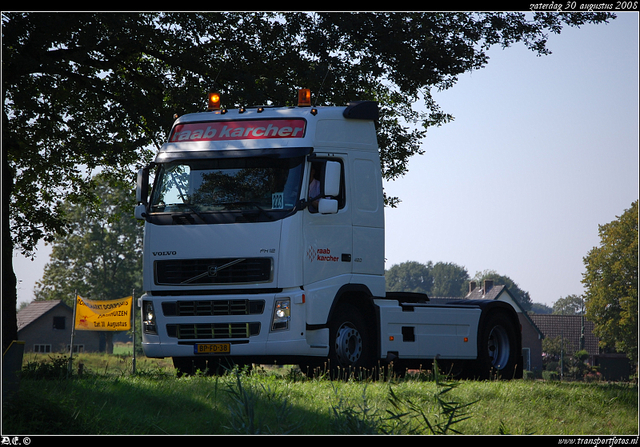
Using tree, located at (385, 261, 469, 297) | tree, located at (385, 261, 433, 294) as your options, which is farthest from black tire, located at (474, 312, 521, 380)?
tree, located at (385, 261, 433, 294)

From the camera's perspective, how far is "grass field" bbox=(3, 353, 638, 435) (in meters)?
6.67

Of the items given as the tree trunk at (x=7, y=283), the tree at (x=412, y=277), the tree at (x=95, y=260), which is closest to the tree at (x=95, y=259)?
the tree at (x=95, y=260)

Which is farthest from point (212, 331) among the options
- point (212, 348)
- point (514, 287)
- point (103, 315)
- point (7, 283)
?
point (514, 287)

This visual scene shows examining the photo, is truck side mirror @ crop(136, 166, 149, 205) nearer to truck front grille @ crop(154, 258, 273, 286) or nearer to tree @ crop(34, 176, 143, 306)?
truck front grille @ crop(154, 258, 273, 286)

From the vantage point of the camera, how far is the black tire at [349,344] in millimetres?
10562

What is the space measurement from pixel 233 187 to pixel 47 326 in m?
67.2

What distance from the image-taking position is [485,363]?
1261cm

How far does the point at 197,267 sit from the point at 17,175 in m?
11.2

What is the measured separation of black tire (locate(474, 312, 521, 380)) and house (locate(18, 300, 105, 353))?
6176 cm

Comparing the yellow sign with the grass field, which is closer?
the grass field

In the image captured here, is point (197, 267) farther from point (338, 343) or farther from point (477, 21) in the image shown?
point (477, 21)

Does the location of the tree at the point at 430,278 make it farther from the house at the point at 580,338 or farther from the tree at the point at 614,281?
the tree at the point at 614,281

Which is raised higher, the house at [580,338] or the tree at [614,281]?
the tree at [614,281]

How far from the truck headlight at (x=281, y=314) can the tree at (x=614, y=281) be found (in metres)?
50.9
